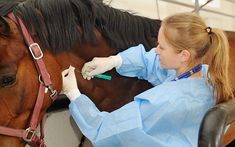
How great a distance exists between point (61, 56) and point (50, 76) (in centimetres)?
10

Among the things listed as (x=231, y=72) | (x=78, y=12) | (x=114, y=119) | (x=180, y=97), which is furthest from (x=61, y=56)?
(x=231, y=72)

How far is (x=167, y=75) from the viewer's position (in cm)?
132

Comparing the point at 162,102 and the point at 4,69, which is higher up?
the point at 4,69

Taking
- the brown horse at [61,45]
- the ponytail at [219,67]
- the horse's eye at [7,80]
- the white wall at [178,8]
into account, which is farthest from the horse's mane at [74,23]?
the white wall at [178,8]

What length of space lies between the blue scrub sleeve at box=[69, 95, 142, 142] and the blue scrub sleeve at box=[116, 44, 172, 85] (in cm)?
25

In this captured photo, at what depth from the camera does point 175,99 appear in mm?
1010

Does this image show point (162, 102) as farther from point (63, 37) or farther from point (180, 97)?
point (63, 37)

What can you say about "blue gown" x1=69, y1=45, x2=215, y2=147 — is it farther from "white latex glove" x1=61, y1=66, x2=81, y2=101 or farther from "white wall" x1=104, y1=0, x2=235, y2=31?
"white wall" x1=104, y1=0, x2=235, y2=31

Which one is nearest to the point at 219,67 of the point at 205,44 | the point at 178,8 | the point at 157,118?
the point at 205,44

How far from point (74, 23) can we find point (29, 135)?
406 millimetres

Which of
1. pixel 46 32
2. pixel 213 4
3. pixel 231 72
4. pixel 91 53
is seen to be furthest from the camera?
pixel 213 4

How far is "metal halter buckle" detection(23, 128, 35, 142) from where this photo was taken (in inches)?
41.6

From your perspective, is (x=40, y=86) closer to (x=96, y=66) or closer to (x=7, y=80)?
(x=7, y=80)

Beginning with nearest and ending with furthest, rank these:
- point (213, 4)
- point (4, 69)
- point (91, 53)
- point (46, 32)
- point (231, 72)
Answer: point (4, 69) → point (46, 32) → point (91, 53) → point (231, 72) → point (213, 4)
